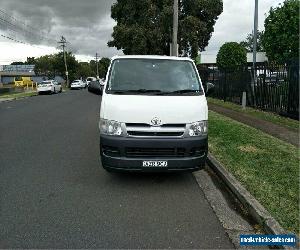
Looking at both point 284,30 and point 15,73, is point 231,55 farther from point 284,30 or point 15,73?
point 15,73

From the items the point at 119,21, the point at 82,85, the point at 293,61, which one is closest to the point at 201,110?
the point at 293,61

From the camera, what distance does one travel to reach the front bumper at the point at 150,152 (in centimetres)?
514

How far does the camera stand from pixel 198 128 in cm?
535

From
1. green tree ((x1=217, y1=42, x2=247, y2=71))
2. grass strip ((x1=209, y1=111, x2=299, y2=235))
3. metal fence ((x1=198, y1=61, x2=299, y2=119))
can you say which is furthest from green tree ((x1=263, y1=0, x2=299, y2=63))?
green tree ((x1=217, y1=42, x2=247, y2=71))

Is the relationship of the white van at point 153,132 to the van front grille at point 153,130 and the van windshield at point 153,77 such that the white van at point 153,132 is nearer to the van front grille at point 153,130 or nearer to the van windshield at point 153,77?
the van front grille at point 153,130

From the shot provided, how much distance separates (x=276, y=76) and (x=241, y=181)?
8.68m

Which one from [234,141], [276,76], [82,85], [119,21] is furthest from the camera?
[82,85]

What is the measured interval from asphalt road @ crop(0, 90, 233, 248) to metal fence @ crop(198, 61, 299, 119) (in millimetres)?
7438

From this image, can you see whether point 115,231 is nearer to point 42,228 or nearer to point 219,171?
point 42,228

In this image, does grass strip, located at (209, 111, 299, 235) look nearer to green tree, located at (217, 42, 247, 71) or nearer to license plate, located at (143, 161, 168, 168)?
license plate, located at (143, 161, 168, 168)

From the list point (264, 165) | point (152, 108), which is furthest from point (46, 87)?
point (152, 108)

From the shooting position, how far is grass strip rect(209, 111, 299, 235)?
4620mm

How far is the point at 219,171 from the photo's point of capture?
6250 mm

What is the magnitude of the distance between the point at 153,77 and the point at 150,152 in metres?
1.56
